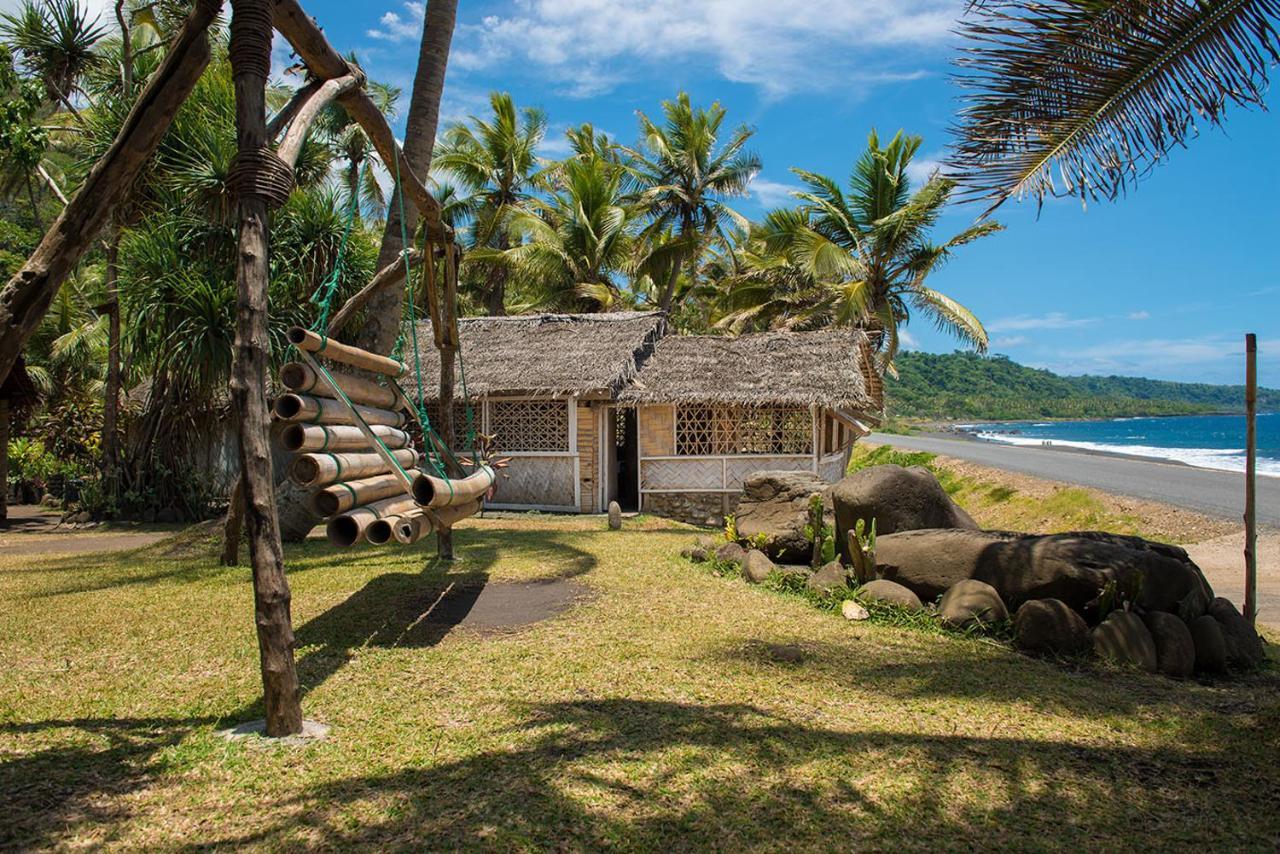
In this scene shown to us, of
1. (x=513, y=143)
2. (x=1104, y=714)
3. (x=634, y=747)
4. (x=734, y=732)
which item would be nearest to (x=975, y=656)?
(x=1104, y=714)

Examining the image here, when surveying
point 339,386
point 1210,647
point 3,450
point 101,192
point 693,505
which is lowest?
point 693,505

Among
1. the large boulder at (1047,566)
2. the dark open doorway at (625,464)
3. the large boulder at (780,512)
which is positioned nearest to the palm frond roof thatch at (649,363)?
the dark open doorway at (625,464)

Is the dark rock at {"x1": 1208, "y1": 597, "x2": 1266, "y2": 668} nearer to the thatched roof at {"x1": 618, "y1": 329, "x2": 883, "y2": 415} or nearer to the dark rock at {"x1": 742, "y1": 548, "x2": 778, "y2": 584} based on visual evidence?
the dark rock at {"x1": 742, "y1": 548, "x2": 778, "y2": 584}

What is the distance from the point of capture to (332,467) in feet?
14.7

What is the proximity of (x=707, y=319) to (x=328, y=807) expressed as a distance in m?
29.2

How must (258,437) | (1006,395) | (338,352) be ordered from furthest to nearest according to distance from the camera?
(1006,395)
(338,352)
(258,437)

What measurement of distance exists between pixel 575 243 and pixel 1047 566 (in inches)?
782

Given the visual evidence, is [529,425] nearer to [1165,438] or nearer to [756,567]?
[756,567]

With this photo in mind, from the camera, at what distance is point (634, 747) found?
12.1 feet

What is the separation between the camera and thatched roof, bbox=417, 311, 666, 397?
1457 cm

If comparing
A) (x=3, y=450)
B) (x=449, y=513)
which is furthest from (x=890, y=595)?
(x=3, y=450)

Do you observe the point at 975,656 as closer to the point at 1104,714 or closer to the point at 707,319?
the point at 1104,714

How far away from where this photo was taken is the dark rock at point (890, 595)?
639 cm

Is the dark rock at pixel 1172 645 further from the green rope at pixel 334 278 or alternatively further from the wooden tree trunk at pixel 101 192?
the wooden tree trunk at pixel 101 192
